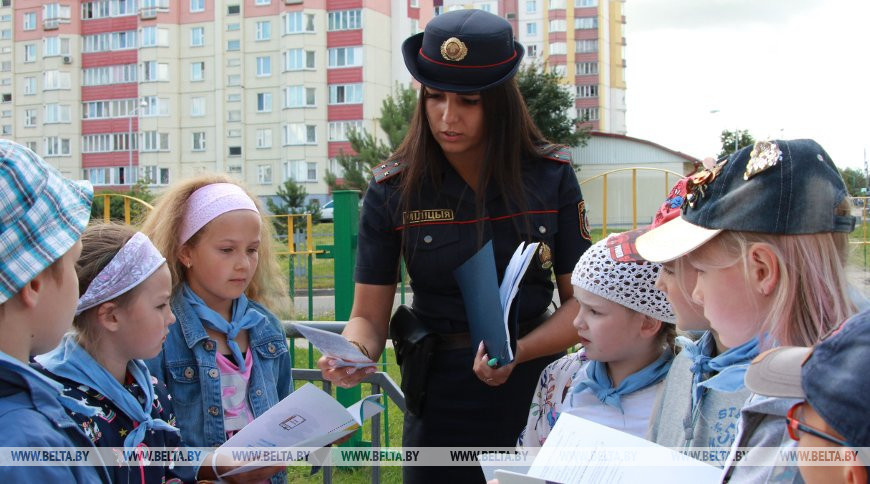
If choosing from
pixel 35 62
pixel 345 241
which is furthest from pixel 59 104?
pixel 345 241

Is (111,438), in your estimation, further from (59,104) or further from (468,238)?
(59,104)

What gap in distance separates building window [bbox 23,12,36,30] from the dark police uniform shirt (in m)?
53.0

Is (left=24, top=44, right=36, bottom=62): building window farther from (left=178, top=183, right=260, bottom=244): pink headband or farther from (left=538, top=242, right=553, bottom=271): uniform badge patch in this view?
(left=538, top=242, right=553, bottom=271): uniform badge patch

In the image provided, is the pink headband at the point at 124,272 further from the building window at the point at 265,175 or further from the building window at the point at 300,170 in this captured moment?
the building window at the point at 265,175

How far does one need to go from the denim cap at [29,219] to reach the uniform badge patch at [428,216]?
1236 mm

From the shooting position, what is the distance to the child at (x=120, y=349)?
2070mm

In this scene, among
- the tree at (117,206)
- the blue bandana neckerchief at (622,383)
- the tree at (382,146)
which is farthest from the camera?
the tree at (382,146)

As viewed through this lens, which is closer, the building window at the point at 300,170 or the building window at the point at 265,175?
the building window at the point at 300,170

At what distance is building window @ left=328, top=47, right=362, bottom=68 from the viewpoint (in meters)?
44.4

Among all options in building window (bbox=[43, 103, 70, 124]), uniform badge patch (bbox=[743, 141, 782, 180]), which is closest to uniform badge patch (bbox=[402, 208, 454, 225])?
uniform badge patch (bbox=[743, 141, 782, 180])

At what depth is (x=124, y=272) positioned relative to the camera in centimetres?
226

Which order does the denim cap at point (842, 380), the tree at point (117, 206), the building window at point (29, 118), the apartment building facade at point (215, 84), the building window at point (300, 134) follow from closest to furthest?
the denim cap at point (842, 380) < the tree at point (117, 206) < the apartment building facade at point (215, 84) < the building window at point (300, 134) < the building window at point (29, 118)

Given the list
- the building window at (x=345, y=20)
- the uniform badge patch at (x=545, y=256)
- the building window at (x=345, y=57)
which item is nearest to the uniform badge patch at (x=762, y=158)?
the uniform badge patch at (x=545, y=256)

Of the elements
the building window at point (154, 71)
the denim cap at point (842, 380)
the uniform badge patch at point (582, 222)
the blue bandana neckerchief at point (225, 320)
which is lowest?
the blue bandana neckerchief at point (225, 320)
